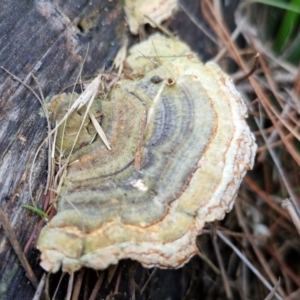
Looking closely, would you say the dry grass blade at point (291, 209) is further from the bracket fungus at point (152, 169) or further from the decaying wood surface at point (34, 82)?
the decaying wood surface at point (34, 82)

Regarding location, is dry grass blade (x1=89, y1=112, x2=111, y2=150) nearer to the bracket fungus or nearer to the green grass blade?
the bracket fungus

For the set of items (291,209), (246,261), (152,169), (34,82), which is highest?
(34,82)

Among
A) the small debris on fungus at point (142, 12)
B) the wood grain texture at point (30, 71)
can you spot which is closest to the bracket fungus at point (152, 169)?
the wood grain texture at point (30, 71)

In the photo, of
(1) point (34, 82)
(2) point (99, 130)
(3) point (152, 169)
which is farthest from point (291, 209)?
(1) point (34, 82)

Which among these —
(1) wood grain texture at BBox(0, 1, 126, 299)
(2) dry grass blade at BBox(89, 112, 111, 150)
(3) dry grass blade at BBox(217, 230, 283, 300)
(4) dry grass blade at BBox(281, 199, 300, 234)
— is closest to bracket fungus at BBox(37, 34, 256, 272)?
(2) dry grass blade at BBox(89, 112, 111, 150)

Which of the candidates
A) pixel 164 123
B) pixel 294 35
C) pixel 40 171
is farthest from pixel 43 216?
pixel 294 35

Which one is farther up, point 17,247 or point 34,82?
point 34,82

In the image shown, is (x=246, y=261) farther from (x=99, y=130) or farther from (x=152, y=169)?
(x=99, y=130)
